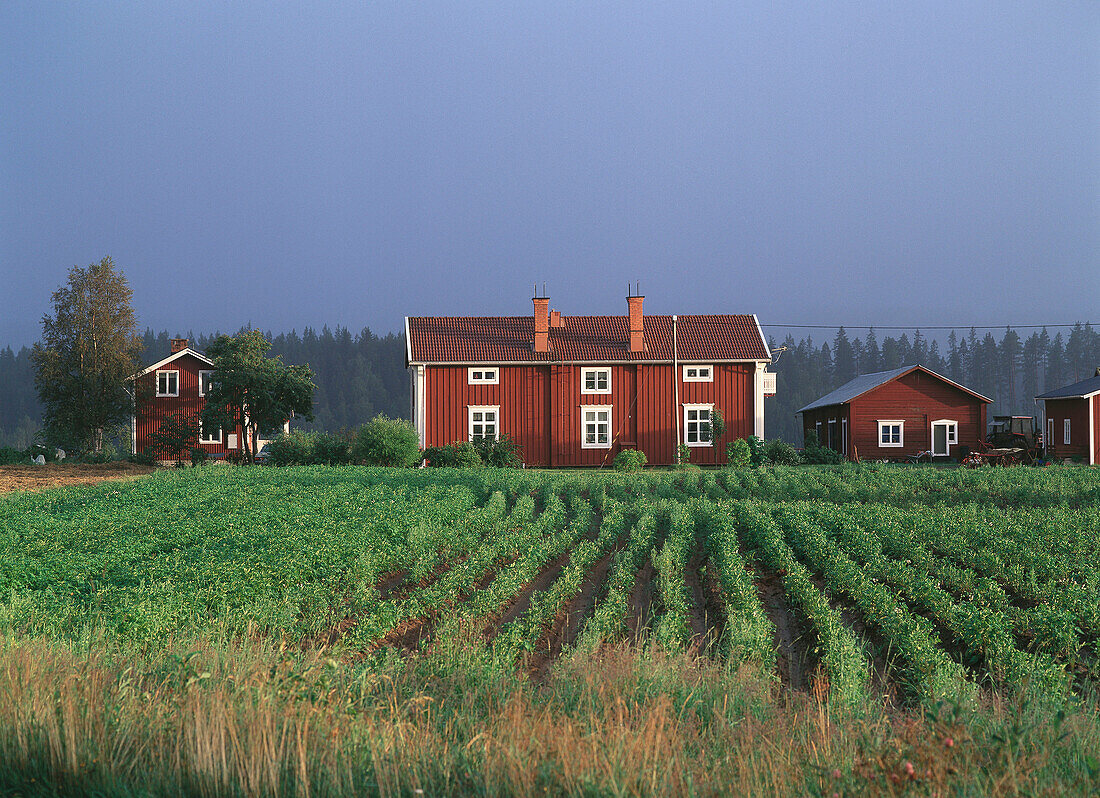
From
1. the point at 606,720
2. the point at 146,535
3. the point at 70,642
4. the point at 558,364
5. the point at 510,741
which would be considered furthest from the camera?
the point at 558,364

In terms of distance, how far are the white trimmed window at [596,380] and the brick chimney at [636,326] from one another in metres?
1.76

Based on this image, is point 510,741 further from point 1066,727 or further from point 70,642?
point 70,642

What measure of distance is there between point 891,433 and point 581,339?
1587 cm

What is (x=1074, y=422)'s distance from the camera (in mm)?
39594

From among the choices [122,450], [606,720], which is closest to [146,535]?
[606,720]

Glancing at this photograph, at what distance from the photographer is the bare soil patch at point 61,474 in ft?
83.9

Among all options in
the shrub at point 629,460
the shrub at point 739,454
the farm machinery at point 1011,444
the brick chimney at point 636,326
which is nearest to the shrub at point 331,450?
the shrub at point 629,460

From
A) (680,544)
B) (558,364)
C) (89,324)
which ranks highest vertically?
(89,324)

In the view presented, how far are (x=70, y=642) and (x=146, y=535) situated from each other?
6.70 meters

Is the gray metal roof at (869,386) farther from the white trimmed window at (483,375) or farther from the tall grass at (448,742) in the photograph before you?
the tall grass at (448,742)

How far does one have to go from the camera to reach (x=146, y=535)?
13.2m

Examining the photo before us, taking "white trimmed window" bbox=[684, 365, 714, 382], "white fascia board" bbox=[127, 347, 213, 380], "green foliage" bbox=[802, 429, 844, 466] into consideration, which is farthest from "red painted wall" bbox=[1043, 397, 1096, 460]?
"white fascia board" bbox=[127, 347, 213, 380]

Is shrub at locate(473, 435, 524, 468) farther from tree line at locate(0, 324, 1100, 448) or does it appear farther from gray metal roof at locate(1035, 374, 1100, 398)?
tree line at locate(0, 324, 1100, 448)

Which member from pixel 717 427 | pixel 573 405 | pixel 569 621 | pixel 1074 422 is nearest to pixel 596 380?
pixel 573 405
